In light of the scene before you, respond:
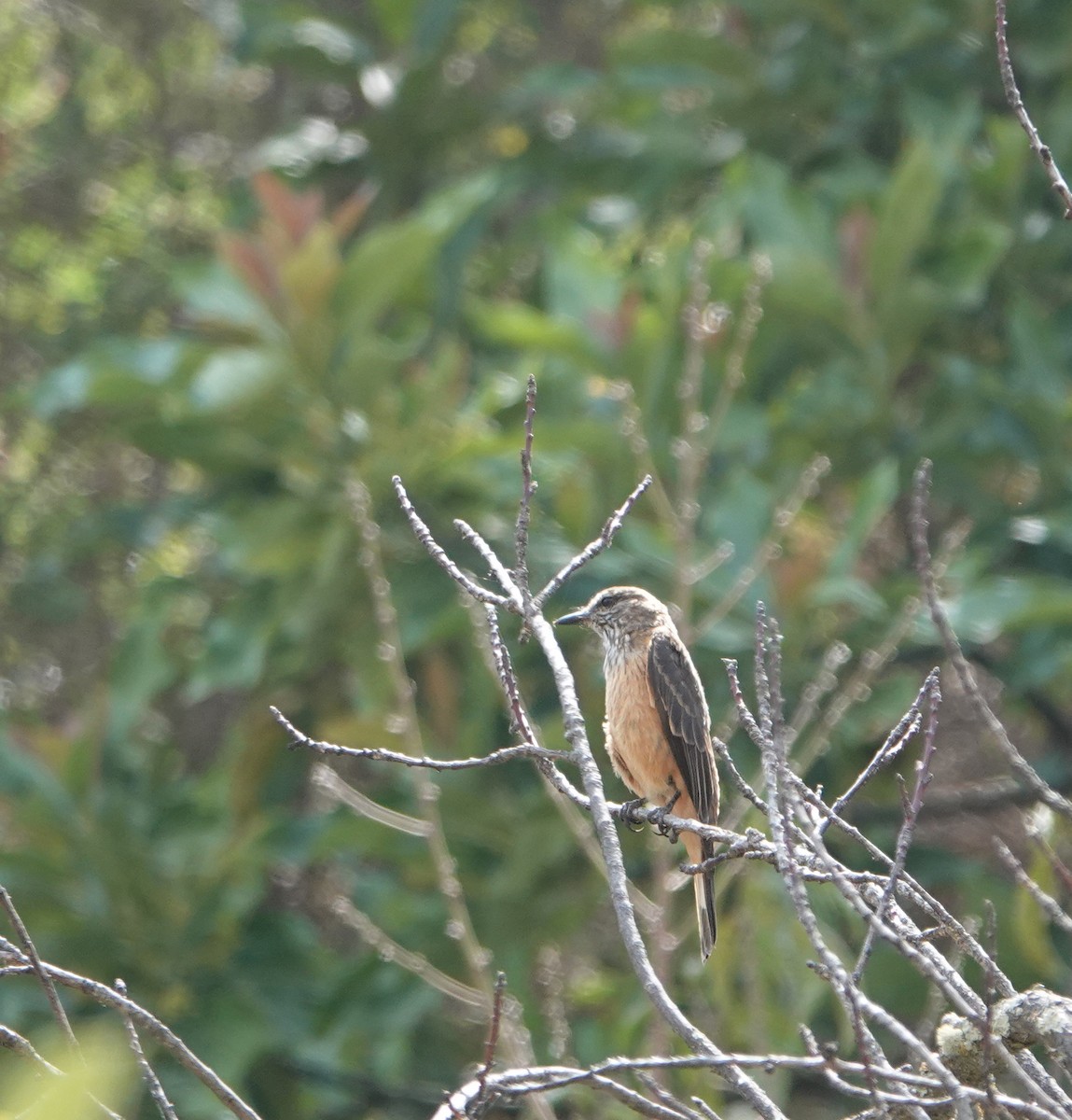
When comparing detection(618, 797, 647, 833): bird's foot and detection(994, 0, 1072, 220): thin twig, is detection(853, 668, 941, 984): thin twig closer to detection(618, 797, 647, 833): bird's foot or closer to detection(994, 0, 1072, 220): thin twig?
detection(994, 0, 1072, 220): thin twig

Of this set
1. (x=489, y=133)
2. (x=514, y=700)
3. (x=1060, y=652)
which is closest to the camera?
(x=514, y=700)

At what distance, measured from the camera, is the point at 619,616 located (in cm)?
558

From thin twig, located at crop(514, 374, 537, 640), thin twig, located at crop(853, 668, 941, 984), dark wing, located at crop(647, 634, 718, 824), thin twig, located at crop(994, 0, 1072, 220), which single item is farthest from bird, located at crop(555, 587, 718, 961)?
thin twig, located at crop(853, 668, 941, 984)

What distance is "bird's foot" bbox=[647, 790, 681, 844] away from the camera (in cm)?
482

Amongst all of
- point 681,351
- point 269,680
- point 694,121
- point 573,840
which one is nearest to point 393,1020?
point 573,840

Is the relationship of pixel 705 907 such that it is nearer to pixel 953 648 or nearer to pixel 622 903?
pixel 622 903

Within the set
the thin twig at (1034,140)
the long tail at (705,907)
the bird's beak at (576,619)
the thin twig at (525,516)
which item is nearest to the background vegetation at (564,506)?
the long tail at (705,907)

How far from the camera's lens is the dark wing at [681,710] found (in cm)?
534

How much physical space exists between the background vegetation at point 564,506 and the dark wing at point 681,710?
19 cm

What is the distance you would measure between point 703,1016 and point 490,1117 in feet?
5.91

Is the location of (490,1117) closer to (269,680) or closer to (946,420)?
(269,680)

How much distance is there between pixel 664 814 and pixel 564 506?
6.11 feet

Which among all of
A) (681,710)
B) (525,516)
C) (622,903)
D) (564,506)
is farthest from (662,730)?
(622,903)

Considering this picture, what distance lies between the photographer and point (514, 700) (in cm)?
302
